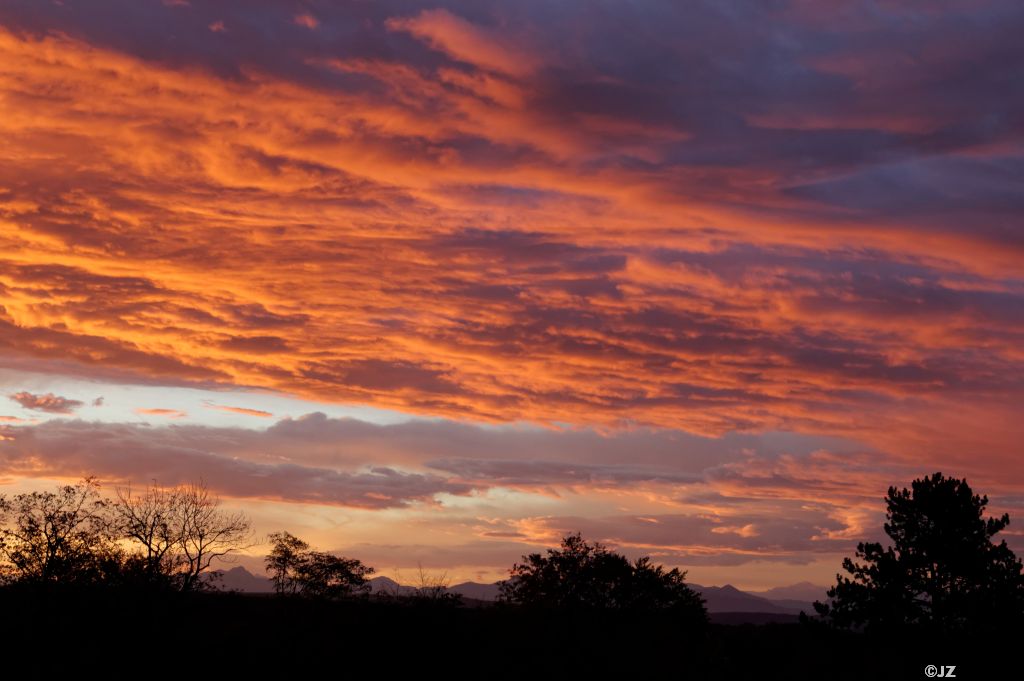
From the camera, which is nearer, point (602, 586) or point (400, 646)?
point (400, 646)

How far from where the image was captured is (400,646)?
1987 inches

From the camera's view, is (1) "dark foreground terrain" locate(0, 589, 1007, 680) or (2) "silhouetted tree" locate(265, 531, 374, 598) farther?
(2) "silhouetted tree" locate(265, 531, 374, 598)

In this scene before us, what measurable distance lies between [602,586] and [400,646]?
25.7 metres

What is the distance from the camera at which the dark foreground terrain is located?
45719mm

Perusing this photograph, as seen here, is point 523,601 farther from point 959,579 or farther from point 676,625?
point 959,579

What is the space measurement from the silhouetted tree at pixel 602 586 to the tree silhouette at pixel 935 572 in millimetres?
11772

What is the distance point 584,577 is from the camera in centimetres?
7250

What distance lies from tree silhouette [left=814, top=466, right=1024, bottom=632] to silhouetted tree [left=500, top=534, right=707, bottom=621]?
38.6 feet

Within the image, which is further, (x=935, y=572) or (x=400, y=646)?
(x=935, y=572)

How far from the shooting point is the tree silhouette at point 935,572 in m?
59.8

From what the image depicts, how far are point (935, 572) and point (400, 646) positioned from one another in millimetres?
37012

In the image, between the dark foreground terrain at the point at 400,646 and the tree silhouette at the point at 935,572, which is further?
Answer: the tree silhouette at the point at 935,572

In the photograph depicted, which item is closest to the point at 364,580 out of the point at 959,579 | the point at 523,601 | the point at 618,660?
the point at 523,601

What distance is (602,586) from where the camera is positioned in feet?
237
